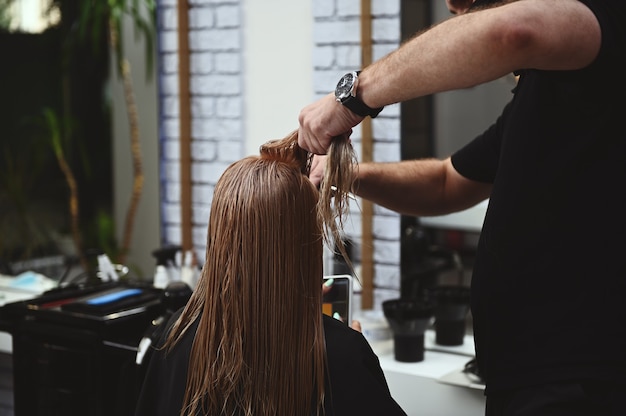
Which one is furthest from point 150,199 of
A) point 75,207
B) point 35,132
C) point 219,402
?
point 219,402

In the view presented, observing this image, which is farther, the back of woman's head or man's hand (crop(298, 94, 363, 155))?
the back of woman's head

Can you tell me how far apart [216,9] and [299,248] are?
186 cm

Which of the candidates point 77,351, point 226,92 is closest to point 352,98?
point 77,351

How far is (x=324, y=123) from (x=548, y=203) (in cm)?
42

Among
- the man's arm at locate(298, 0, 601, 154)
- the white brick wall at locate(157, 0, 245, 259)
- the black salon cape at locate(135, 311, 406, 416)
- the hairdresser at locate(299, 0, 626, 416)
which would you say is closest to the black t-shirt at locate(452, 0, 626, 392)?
the hairdresser at locate(299, 0, 626, 416)

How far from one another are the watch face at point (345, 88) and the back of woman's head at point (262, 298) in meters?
0.23

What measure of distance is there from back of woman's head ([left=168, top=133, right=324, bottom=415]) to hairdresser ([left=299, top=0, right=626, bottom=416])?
14 cm

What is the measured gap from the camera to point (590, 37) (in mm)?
1251

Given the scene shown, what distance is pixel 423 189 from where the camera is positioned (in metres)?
2.08

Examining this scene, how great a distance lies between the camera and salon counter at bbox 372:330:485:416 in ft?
7.34

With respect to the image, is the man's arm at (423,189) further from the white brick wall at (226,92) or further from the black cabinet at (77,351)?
the black cabinet at (77,351)

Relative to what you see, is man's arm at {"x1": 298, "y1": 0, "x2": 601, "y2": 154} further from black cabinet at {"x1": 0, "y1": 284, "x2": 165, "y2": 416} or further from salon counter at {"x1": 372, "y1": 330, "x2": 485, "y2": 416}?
black cabinet at {"x1": 0, "y1": 284, "x2": 165, "y2": 416}

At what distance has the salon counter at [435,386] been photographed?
224 centimetres

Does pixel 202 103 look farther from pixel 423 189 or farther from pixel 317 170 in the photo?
pixel 317 170
